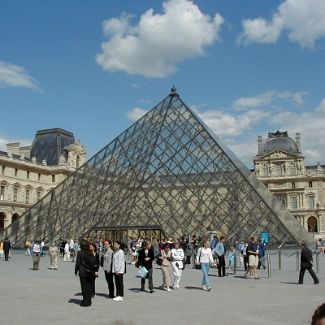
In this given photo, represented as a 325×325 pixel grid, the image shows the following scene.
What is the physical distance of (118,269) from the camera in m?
9.04

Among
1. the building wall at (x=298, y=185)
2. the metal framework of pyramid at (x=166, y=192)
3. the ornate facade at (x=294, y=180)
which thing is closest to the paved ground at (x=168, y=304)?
the metal framework of pyramid at (x=166, y=192)

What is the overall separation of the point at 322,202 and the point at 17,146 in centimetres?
4436

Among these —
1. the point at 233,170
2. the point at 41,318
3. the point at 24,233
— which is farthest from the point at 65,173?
the point at 41,318

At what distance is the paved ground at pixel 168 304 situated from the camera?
6.84 metres

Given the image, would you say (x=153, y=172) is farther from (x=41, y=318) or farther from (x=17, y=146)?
(x=17, y=146)

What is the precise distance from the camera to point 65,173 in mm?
61156

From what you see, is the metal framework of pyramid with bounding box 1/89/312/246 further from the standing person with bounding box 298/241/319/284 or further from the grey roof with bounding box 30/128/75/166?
the grey roof with bounding box 30/128/75/166

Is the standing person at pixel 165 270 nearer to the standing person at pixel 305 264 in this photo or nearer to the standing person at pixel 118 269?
the standing person at pixel 118 269

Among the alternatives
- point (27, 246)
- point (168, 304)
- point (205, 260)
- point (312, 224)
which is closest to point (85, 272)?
point (168, 304)

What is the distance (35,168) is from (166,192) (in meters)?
38.5

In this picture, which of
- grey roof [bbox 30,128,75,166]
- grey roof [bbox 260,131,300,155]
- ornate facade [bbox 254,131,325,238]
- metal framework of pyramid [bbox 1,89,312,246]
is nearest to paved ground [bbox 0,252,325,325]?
metal framework of pyramid [bbox 1,89,312,246]

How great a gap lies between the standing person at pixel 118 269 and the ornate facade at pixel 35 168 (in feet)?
149

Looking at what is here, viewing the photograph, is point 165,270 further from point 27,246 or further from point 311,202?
point 311,202

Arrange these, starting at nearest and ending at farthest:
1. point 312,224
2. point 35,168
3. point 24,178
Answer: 1. point 24,178
2. point 35,168
3. point 312,224
